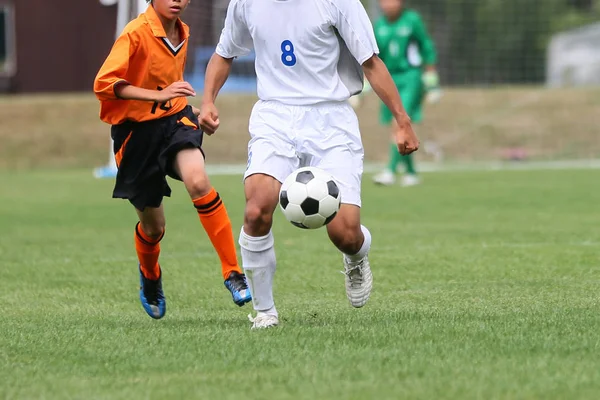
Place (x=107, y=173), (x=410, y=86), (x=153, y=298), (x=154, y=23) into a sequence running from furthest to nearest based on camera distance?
1. (x=107, y=173)
2. (x=410, y=86)
3. (x=153, y=298)
4. (x=154, y=23)

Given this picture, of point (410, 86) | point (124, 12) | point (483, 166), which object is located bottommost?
point (483, 166)

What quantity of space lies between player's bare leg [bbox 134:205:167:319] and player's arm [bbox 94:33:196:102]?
2.53 feet

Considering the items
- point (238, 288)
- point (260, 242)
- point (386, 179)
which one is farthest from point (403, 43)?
point (260, 242)

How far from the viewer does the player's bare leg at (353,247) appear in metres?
5.92

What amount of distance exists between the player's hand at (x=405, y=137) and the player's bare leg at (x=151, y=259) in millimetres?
1489

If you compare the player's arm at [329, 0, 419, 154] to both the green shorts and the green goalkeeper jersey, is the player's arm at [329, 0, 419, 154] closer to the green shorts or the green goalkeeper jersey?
the green goalkeeper jersey

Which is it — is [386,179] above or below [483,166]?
above

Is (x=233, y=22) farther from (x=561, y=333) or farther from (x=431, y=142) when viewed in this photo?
(x=431, y=142)

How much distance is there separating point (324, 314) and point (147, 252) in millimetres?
1129

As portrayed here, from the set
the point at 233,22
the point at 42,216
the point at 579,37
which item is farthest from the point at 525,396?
the point at 579,37

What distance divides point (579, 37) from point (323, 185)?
33119mm

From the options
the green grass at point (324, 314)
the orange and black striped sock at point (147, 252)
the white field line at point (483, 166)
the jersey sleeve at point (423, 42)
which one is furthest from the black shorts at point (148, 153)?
the white field line at point (483, 166)

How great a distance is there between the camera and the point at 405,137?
19.3 feet

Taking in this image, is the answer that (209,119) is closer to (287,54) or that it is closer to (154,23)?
(287,54)
